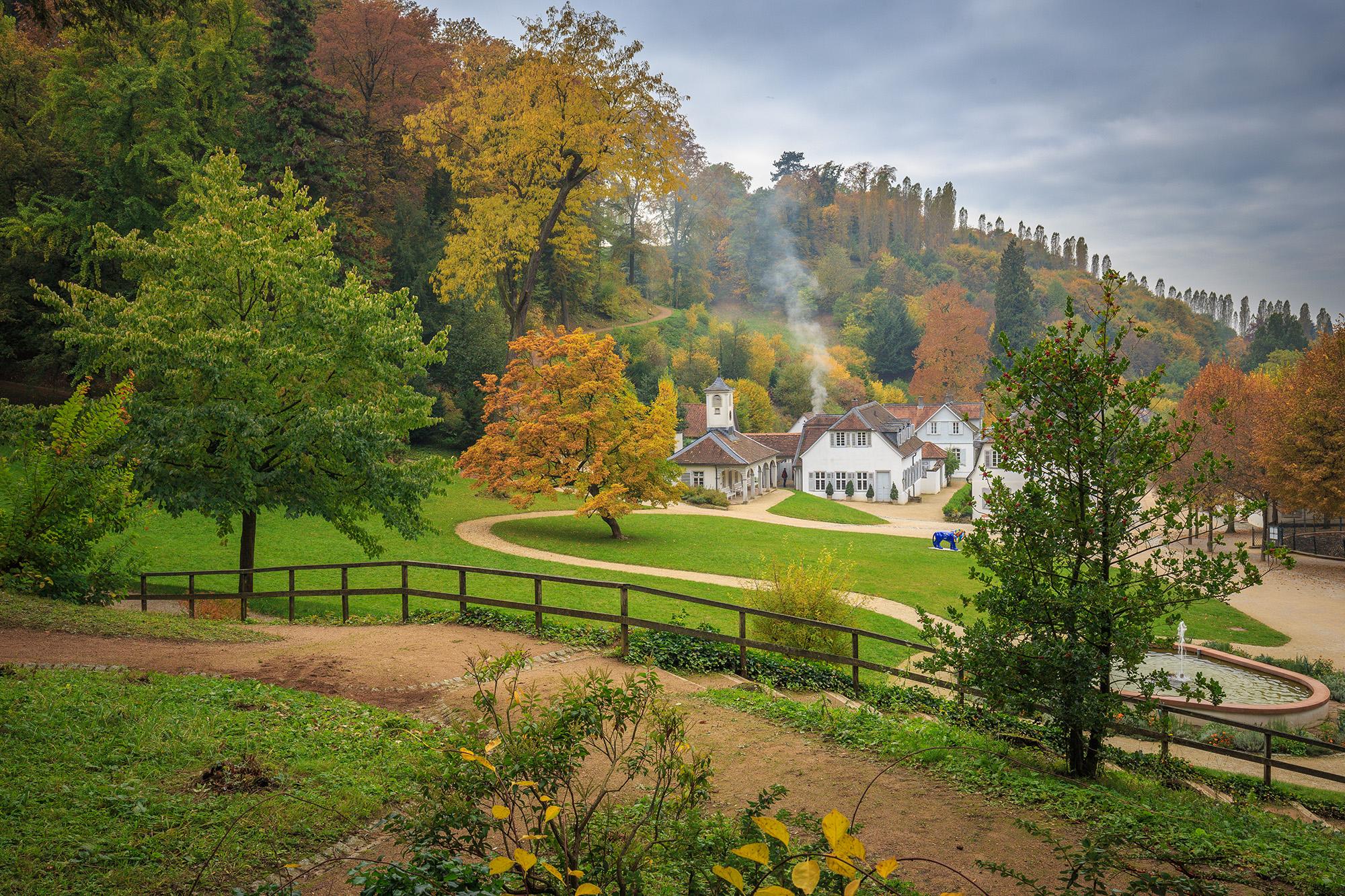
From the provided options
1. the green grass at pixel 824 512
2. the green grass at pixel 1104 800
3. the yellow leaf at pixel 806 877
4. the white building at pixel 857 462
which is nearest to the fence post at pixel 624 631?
the green grass at pixel 1104 800

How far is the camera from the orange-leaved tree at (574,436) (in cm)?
2805

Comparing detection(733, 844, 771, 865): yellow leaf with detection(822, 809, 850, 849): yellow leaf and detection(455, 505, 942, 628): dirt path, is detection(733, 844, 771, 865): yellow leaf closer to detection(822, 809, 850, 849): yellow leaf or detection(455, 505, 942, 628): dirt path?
detection(822, 809, 850, 849): yellow leaf

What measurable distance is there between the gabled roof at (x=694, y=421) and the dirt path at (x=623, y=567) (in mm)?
31940

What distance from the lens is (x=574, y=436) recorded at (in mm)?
28406

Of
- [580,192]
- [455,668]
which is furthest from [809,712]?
[580,192]

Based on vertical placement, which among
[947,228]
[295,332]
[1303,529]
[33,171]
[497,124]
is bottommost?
[1303,529]

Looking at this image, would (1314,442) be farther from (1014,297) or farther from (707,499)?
(1014,297)

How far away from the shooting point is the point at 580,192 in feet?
Result: 111

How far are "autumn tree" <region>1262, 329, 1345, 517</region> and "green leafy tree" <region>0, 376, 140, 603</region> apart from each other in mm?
35295

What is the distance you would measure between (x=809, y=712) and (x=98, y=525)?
1003 cm

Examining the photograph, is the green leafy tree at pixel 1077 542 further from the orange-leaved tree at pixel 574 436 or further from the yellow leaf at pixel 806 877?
the orange-leaved tree at pixel 574 436

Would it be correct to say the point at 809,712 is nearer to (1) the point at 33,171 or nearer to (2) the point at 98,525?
(2) the point at 98,525

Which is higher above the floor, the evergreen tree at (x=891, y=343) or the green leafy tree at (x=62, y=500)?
the evergreen tree at (x=891, y=343)

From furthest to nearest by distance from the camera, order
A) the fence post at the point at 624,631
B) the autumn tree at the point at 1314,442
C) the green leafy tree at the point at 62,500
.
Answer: the autumn tree at the point at 1314,442, the fence post at the point at 624,631, the green leafy tree at the point at 62,500
